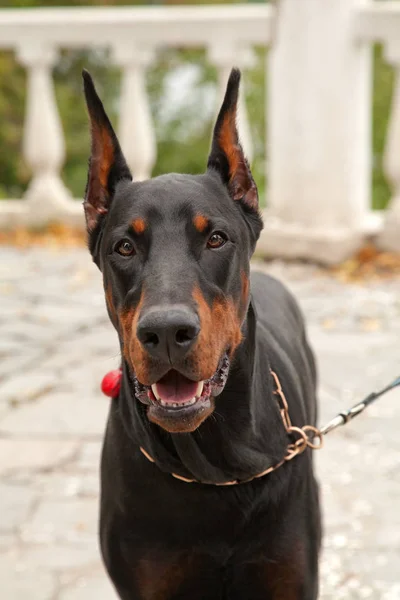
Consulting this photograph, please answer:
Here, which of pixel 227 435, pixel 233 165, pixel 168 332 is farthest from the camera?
pixel 233 165

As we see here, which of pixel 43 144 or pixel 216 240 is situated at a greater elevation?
pixel 216 240

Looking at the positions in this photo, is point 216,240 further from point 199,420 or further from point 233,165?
point 199,420

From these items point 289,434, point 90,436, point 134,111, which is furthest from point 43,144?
point 289,434

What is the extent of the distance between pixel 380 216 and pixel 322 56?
1396 mm

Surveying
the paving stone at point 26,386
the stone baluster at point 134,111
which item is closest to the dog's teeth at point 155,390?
the paving stone at point 26,386

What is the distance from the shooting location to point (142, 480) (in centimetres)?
260

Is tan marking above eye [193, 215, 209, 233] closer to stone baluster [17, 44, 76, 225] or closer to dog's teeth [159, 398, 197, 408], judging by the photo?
dog's teeth [159, 398, 197, 408]

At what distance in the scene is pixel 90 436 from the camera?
4449 millimetres

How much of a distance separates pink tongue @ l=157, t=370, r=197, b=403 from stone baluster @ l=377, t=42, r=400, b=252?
5070 mm

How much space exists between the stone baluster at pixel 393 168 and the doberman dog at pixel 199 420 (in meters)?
4.67

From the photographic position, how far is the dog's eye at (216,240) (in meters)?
2.47

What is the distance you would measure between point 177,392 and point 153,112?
15650mm

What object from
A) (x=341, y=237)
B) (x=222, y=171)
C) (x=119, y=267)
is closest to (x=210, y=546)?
(x=119, y=267)

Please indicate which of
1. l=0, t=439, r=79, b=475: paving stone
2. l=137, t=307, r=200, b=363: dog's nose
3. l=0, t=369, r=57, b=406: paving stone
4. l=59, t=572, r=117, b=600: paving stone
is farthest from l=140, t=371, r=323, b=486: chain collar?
l=0, t=369, r=57, b=406: paving stone
